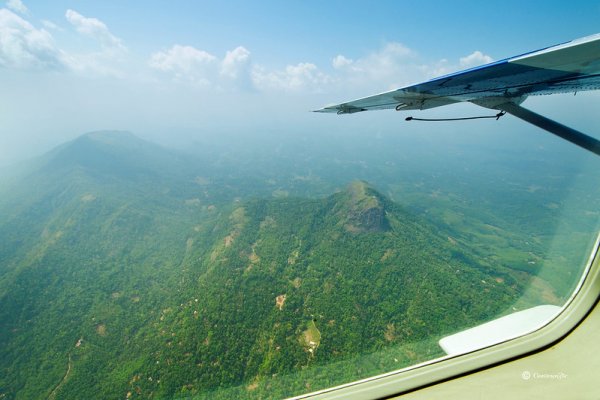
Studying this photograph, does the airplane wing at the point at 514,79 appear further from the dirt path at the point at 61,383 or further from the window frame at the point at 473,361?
the dirt path at the point at 61,383

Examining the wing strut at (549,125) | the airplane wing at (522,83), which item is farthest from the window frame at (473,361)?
the airplane wing at (522,83)

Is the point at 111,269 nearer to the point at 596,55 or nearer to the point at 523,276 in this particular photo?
the point at 596,55

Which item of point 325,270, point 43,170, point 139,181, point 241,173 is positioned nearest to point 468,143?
point 241,173

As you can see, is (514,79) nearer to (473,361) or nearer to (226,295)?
(473,361)

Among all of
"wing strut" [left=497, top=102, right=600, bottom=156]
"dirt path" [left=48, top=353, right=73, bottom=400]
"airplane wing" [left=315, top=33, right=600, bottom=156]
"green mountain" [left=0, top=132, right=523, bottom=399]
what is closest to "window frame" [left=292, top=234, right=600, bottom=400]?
"green mountain" [left=0, top=132, right=523, bottom=399]

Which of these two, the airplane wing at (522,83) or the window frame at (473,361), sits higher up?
the airplane wing at (522,83)

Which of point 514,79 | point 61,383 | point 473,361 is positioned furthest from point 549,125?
point 61,383
